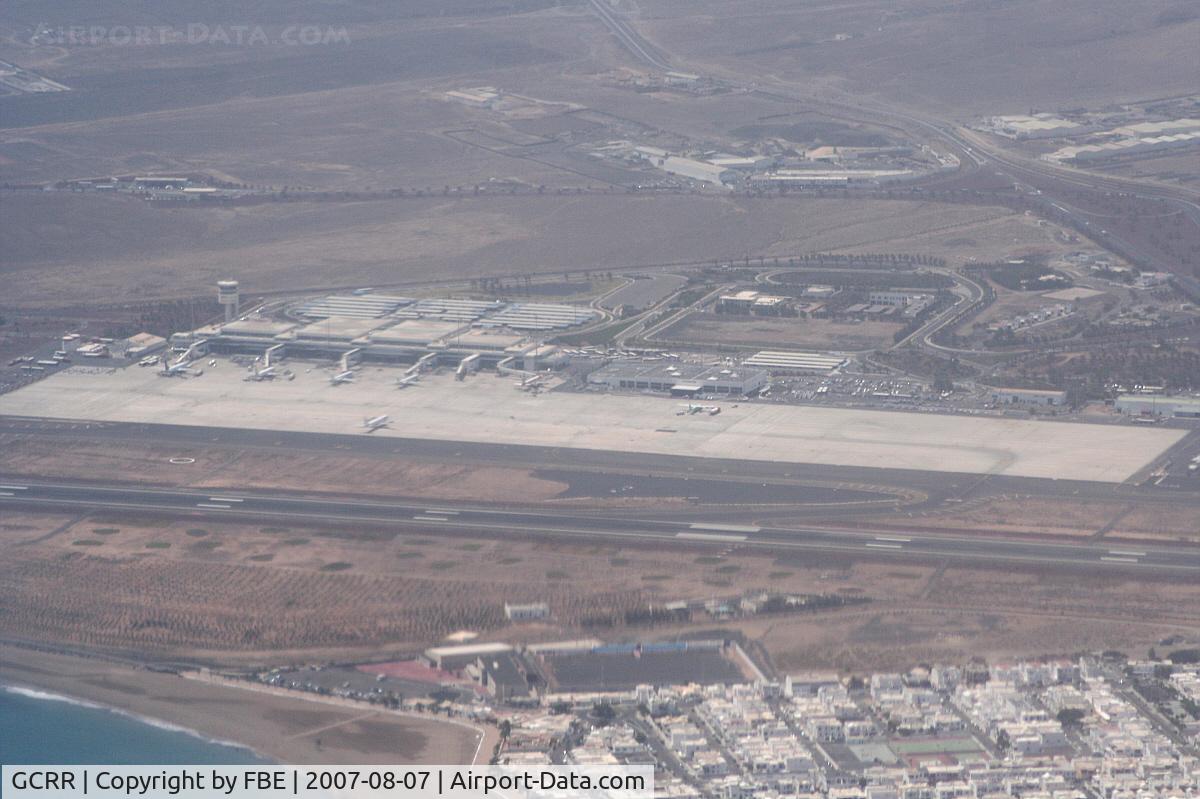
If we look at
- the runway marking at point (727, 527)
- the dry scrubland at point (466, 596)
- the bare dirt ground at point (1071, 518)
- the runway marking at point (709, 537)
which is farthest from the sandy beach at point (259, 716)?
the bare dirt ground at point (1071, 518)

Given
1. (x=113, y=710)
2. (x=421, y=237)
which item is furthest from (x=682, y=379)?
(x=421, y=237)

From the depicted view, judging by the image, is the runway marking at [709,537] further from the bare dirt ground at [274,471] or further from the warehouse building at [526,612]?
the warehouse building at [526,612]

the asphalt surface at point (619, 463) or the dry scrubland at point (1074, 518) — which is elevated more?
the dry scrubland at point (1074, 518)

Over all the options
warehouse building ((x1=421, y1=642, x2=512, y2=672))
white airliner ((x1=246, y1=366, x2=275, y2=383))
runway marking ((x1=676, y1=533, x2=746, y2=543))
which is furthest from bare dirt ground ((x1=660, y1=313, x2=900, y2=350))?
warehouse building ((x1=421, y1=642, x2=512, y2=672))

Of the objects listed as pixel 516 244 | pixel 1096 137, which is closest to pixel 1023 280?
pixel 516 244

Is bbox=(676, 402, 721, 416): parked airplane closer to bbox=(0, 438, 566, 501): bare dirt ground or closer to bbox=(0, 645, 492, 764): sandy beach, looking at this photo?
bbox=(0, 438, 566, 501): bare dirt ground

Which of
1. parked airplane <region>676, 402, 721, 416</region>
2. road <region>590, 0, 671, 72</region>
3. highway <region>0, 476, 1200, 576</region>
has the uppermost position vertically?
highway <region>0, 476, 1200, 576</region>
